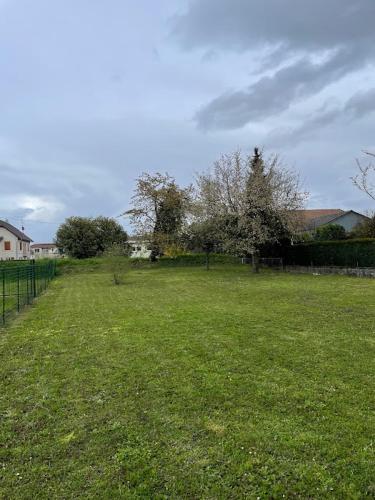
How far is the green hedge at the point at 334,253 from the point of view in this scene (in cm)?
2044

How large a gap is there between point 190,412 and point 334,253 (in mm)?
20737

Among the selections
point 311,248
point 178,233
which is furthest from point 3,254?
point 311,248

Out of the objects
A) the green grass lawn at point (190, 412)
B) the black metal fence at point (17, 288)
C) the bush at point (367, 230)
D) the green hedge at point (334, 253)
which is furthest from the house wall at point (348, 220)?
the green grass lawn at point (190, 412)

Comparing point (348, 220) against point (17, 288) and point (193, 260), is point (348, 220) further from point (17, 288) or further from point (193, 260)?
point (17, 288)

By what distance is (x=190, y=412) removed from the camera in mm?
3848

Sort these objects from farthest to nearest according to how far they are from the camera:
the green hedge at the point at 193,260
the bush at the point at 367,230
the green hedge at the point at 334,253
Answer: the green hedge at the point at 193,260
the bush at the point at 367,230
the green hedge at the point at 334,253

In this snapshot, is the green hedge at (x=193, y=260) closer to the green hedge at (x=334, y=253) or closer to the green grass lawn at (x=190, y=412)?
the green hedge at (x=334, y=253)

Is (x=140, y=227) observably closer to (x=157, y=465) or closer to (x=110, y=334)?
(x=110, y=334)

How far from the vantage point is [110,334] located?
25.2 ft

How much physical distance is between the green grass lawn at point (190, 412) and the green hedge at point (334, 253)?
13.5 meters

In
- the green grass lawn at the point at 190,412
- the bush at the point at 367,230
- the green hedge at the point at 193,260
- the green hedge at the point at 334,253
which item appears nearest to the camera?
the green grass lawn at the point at 190,412

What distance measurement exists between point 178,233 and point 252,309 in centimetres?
2092

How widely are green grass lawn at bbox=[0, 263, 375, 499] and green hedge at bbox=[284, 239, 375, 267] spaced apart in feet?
44.3

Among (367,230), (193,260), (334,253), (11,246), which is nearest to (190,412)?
(334,253)
